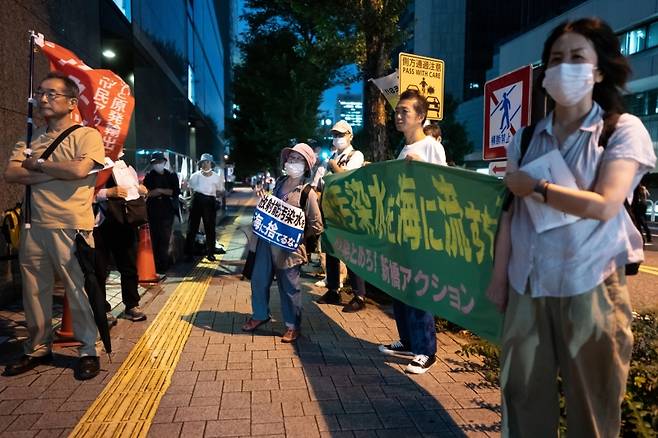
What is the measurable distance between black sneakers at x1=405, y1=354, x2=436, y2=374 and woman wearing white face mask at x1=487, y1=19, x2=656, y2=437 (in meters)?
1.70

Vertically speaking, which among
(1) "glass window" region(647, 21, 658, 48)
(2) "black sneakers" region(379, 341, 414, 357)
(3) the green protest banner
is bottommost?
(2) "black sneakers" region(379, 341, 414, 357)

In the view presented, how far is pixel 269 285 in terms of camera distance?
468 cm

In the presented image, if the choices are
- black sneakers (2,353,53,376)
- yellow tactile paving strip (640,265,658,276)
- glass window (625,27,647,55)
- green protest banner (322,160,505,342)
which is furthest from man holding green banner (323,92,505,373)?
glass window (625,27,647,55)

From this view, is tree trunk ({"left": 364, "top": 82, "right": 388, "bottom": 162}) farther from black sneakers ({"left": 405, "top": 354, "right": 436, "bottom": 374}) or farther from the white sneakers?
black sneakers ({"left": 405, "top": 354, "right": 436, "bottom": 374})

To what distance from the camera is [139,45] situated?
10.6 m

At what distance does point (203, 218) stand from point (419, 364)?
6.03 m

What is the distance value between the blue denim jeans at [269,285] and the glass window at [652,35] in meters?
29.5

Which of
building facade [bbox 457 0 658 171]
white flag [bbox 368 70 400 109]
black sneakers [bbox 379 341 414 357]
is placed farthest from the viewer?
building facade [bbox 457 0 658 171]

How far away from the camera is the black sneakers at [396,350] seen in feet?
13.7

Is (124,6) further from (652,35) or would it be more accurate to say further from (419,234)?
(652,35)

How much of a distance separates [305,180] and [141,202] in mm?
1583

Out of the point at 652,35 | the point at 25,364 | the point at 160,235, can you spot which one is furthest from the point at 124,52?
the point at 652,35

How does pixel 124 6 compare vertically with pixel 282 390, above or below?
above

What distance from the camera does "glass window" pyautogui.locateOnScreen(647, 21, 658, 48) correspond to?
26.3 meters
